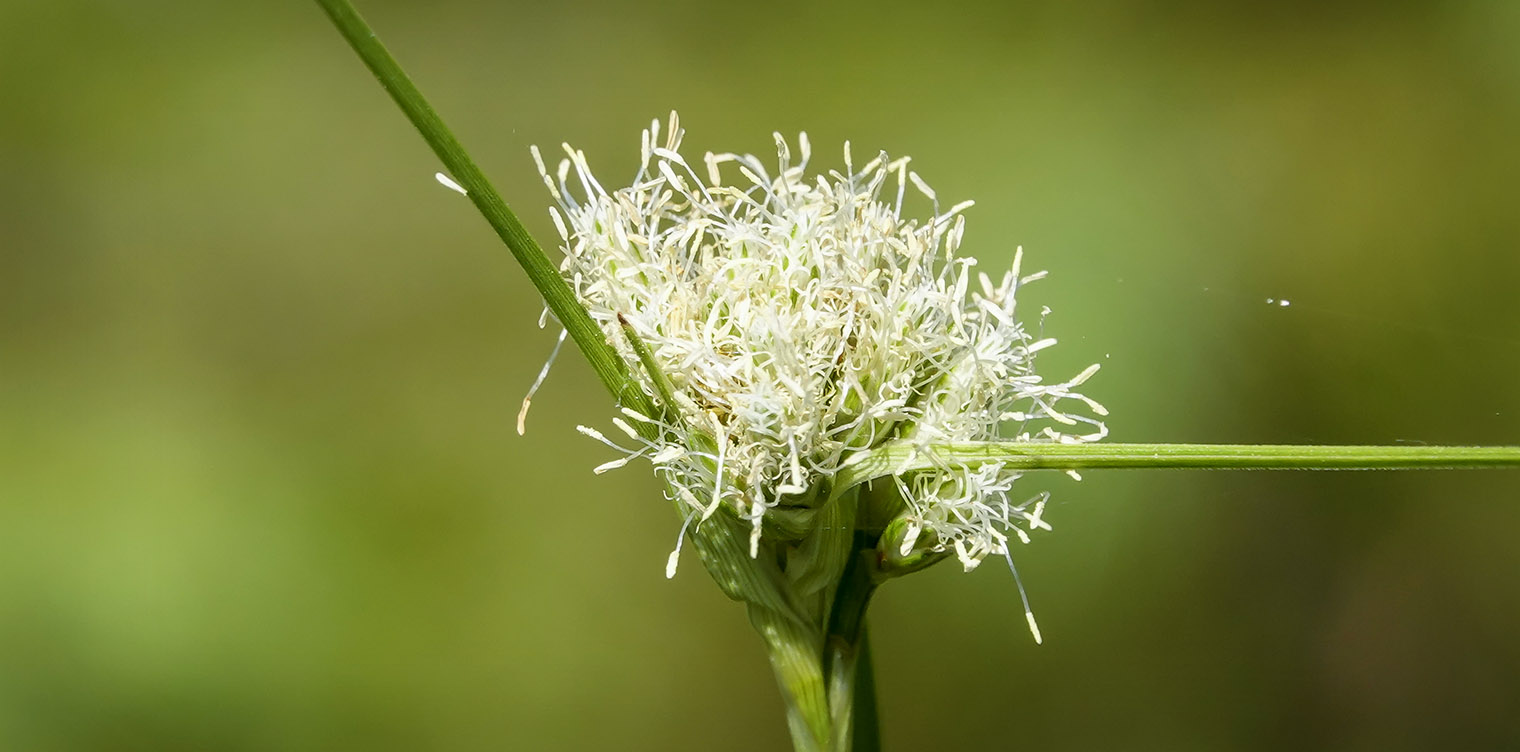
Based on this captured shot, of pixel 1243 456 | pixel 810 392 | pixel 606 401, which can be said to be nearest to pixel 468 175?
pixel 810 392

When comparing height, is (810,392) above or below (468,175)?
below

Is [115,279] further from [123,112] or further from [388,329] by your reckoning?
[388,329]

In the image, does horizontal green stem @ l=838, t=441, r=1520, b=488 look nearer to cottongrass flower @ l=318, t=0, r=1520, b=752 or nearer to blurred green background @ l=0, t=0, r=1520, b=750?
cottongrass flower @ l=318, t=0, r=1520, b=752

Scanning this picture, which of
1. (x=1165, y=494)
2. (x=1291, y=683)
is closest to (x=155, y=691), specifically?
(x=1165, y=494)

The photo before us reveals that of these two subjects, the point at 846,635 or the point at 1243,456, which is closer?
the point at 1243,456

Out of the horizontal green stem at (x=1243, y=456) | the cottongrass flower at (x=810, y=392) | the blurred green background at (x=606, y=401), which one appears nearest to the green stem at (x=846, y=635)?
the cottongrass flower at (x=810, y=392)

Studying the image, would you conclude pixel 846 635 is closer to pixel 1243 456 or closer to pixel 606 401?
pixel 1243 456
